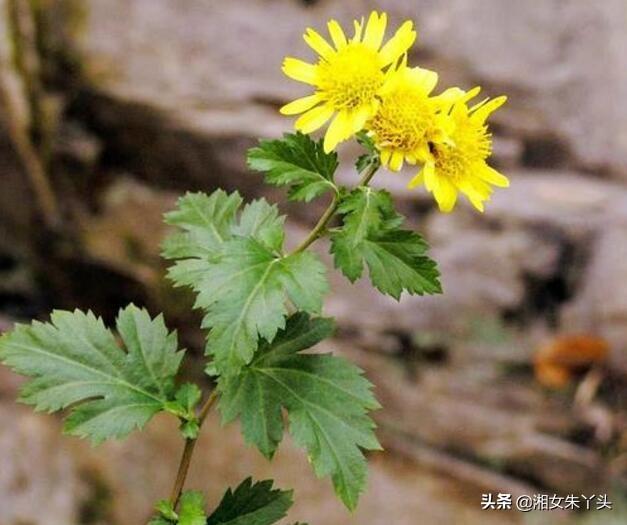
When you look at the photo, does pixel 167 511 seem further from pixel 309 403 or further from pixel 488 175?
pixel 488 175

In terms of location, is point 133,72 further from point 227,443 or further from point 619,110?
point 619,110

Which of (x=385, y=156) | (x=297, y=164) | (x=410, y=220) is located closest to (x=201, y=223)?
(x=297, y=164)

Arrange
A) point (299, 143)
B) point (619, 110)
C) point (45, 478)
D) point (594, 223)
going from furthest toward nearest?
point (619, 110)
point (594, 223)
point (45, 478)
point (299, 143)

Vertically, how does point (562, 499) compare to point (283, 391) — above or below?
above

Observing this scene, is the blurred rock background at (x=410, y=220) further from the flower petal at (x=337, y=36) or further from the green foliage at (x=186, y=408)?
the flower petal at (x=337, y=36)

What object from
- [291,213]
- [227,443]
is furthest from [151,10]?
[227,443]
